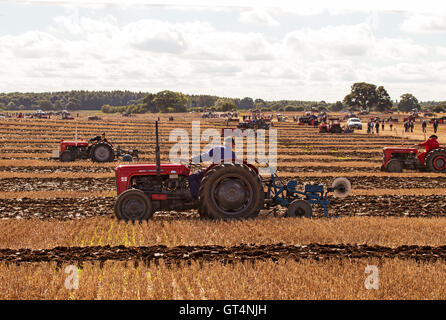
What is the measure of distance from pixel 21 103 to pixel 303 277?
Result: 188 m

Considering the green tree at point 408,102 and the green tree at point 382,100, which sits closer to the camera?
the green tree at point 382,100

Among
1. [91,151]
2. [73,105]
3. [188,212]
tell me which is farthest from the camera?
[73,105]

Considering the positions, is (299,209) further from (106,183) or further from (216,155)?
(106,183)

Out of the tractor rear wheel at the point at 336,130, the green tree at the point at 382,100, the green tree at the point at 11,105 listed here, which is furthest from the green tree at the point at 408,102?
the green tree at the point at 11,105

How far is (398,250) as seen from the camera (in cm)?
791

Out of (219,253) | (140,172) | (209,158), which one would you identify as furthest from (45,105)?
(219,253)

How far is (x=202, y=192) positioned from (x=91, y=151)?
13.9m

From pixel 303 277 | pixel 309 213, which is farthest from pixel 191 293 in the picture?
pixel 309 213

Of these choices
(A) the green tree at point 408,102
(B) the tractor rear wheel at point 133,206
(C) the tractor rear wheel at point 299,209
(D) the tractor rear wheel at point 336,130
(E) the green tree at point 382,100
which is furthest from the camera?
(A) the green tree at point 408,102

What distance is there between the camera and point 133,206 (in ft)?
32.0

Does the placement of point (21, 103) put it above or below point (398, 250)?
above

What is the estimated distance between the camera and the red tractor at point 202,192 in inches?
368

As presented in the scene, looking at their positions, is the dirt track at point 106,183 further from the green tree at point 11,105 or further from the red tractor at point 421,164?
the green tree at point 11,105
